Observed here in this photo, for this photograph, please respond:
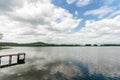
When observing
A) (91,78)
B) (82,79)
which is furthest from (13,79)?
(91,78)

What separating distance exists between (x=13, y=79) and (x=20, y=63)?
12180mm

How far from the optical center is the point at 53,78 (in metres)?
18.6

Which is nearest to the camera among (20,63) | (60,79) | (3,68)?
(60,79)

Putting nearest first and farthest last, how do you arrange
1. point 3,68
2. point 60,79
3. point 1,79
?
point 1,79
point 60,79
point 3,68

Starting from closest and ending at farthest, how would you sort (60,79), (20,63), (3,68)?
(60,79) → (3,68) → (20,63)

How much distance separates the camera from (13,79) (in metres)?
17.2

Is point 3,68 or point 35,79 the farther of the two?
point 3,68

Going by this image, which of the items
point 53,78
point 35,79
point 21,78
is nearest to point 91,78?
point 53,78

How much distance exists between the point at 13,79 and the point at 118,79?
54.0 feet

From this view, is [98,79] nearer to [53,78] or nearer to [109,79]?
[109,79]

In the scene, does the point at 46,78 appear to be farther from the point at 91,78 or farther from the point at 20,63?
the point at 20,63

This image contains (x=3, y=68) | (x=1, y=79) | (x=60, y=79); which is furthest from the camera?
(x=3, y=68)

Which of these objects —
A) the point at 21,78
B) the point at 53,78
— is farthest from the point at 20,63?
the point at 53,78

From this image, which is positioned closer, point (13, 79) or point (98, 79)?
point (13, 79)
